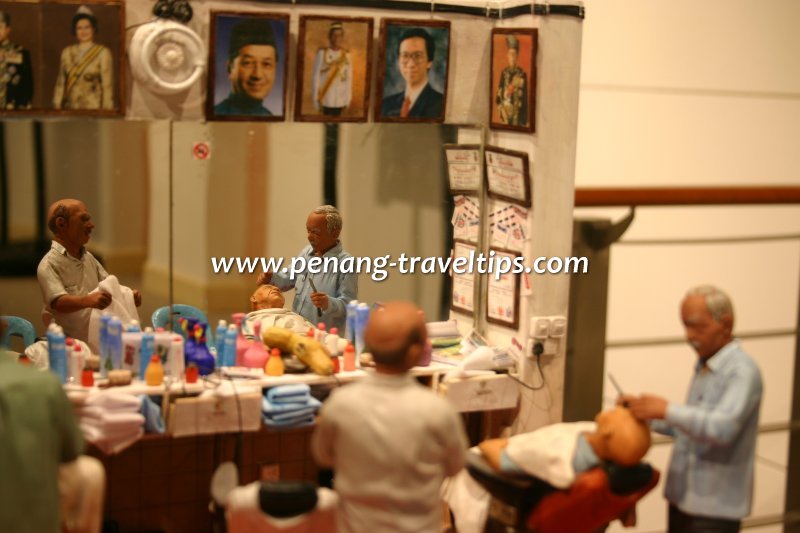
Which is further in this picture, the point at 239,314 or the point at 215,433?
the point at 239,314

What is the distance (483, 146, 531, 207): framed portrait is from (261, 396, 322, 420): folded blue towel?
3.78 ft

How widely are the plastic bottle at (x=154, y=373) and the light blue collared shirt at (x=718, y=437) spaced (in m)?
1.77

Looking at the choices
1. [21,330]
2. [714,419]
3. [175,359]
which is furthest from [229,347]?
[714,419]

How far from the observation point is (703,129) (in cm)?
646

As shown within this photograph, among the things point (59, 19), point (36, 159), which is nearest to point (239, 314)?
point (36, 159)

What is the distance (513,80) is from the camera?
4332mm

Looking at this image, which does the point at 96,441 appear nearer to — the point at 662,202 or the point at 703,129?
the point at 662,202

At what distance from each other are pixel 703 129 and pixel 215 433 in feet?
12.2

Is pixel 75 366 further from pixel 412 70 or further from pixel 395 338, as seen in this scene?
pixel 412 70

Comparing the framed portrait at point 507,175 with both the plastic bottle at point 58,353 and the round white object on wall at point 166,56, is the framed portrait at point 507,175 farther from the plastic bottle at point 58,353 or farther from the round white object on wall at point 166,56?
the plastic bottle at point 58,353

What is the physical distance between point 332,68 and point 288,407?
132 centimetres

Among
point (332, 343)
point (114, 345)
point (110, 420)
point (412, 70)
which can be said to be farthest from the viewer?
point (412, 70)

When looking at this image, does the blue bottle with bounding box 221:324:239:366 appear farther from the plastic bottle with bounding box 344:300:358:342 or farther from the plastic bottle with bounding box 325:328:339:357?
the plastic bottle with bounding box 344:300:358:342

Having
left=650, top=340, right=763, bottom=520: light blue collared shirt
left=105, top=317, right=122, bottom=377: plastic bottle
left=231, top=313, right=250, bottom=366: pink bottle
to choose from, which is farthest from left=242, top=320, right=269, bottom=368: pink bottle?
left=650, top=340, right=763, bottom=520: light blue collared shirt
